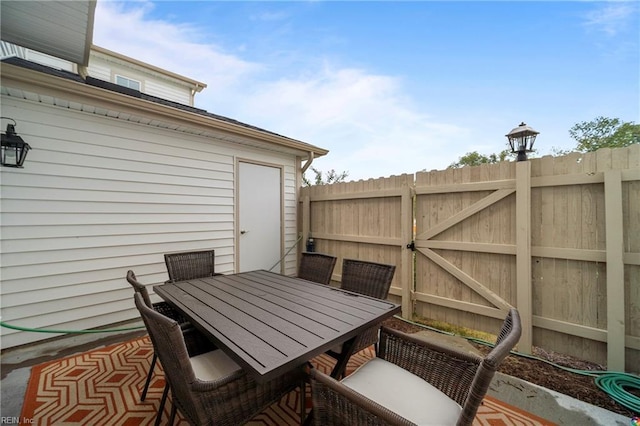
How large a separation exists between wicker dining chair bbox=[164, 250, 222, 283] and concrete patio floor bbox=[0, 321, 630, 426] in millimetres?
1065

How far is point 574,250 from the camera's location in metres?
2.30

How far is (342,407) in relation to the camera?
3.37ft

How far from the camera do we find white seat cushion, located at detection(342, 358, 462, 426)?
112 centimetres

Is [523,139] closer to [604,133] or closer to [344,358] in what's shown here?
[344,358]

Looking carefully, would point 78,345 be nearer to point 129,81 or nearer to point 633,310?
point 633,310

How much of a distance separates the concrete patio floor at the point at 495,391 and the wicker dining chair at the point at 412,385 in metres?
1.11

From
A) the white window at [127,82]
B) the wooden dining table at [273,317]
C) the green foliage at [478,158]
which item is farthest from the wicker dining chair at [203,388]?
the green foliage at [478,158]

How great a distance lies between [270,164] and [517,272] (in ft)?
13.2

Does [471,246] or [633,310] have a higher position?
[471,246]

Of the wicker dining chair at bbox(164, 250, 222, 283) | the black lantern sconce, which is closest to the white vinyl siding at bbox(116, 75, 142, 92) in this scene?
the black lantern sconce

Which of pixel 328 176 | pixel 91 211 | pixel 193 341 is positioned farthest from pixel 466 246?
pixel 328 176

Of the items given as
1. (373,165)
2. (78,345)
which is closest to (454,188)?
(78,345)

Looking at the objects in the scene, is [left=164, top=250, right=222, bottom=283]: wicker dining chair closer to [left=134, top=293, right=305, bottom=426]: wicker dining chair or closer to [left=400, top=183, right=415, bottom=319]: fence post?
[left=134, top=293, right=305, bottom=426]: wicker dining chair

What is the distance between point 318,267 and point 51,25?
3689 millimetres
